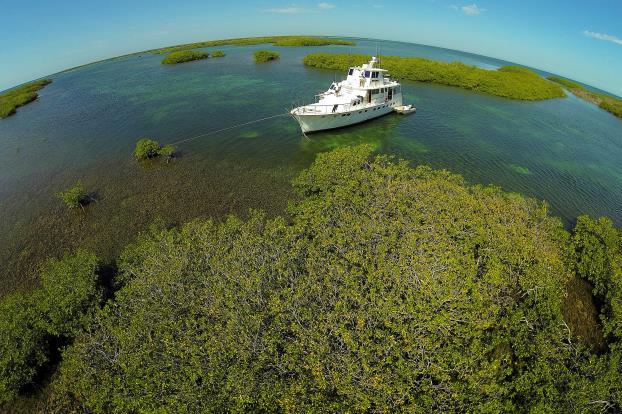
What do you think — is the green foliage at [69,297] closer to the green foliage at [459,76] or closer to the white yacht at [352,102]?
the white yacht at [352,102]

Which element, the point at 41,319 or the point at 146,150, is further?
the point at 146,150

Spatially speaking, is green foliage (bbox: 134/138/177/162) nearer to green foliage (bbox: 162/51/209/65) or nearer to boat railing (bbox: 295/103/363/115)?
boat railing (bbox: 295/103/363/115)

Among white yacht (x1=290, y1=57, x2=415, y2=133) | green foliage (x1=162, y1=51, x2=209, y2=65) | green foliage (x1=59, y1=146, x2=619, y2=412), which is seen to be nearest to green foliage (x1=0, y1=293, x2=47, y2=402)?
green foliage (x1=59, y1=146, x2=619, y2=412)

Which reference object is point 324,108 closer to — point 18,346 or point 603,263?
point 603,263

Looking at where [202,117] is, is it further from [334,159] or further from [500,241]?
[500,241]

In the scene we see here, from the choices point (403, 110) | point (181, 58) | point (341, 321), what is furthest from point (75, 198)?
point (181, 58)

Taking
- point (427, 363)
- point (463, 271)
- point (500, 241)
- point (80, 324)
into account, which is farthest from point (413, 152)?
point (80, 324)

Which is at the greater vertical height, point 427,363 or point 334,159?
point 334,159
